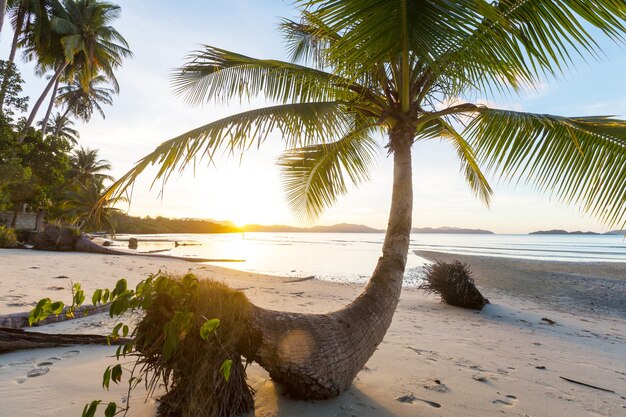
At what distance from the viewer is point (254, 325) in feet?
6.98

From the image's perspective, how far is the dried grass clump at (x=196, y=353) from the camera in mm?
1839

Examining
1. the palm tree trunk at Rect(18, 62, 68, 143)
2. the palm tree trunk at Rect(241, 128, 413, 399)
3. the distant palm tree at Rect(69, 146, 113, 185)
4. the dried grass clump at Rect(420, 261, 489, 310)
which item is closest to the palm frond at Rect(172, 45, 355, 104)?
the palm tree trunk at Rect(241, 128, 413, 399)

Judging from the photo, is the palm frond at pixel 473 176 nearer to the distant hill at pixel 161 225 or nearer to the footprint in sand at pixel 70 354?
the footprint in sand at pixel 70 354

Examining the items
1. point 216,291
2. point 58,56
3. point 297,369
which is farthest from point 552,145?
point 58,56

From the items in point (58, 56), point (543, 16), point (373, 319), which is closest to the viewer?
point (543, 16)

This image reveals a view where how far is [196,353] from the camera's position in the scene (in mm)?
1873

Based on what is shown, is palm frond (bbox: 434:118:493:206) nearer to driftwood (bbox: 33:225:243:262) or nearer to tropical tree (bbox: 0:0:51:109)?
driftwood (bbox: 33:225:243:262)

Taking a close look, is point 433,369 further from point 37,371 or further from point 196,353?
point 37,371

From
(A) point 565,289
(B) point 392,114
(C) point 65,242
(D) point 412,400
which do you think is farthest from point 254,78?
(C) point 65,242

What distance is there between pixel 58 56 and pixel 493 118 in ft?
94.2

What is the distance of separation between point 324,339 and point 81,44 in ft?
88.9

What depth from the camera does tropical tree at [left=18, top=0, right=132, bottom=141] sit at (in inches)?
824

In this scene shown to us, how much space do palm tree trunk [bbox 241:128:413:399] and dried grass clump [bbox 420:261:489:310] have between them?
4.73 metres

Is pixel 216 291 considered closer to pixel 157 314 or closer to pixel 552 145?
pixel 157 314
